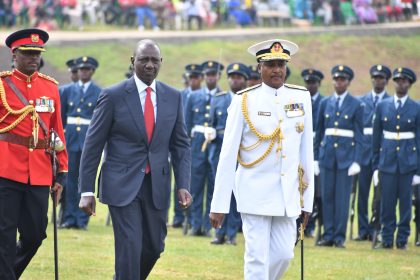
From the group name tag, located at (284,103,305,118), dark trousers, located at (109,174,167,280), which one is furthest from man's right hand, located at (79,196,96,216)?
name tag, located at (284,103,305,118)

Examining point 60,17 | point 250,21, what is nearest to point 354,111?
point 60,17

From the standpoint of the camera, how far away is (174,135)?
1063 centimetres

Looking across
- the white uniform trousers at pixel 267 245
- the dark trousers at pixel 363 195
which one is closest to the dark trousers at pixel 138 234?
the white uniform trousers at pixel 267 245

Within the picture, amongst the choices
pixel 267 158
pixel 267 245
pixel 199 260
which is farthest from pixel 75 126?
pixel 267 245

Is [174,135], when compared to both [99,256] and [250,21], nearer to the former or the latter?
[99,256]

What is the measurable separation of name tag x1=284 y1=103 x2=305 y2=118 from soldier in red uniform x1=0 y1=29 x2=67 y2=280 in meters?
2.13

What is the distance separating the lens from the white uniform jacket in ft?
33.6

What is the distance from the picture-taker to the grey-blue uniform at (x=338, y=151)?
680 inches

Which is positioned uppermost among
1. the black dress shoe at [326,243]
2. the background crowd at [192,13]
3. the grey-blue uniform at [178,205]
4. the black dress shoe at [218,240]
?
the background crowd at [192,13]

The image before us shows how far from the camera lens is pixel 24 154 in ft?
36.2

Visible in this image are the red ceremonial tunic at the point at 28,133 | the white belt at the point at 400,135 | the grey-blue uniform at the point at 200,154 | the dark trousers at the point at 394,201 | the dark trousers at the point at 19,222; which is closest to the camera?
the dark trousers at the point at 19,222

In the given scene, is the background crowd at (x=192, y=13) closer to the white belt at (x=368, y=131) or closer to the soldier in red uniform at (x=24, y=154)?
the white belt at (x=368, y=131)

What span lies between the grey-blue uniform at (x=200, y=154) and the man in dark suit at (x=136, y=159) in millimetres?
7433

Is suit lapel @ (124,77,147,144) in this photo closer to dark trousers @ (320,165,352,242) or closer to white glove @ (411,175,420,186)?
dark trousers @ (320,165,352,242)
